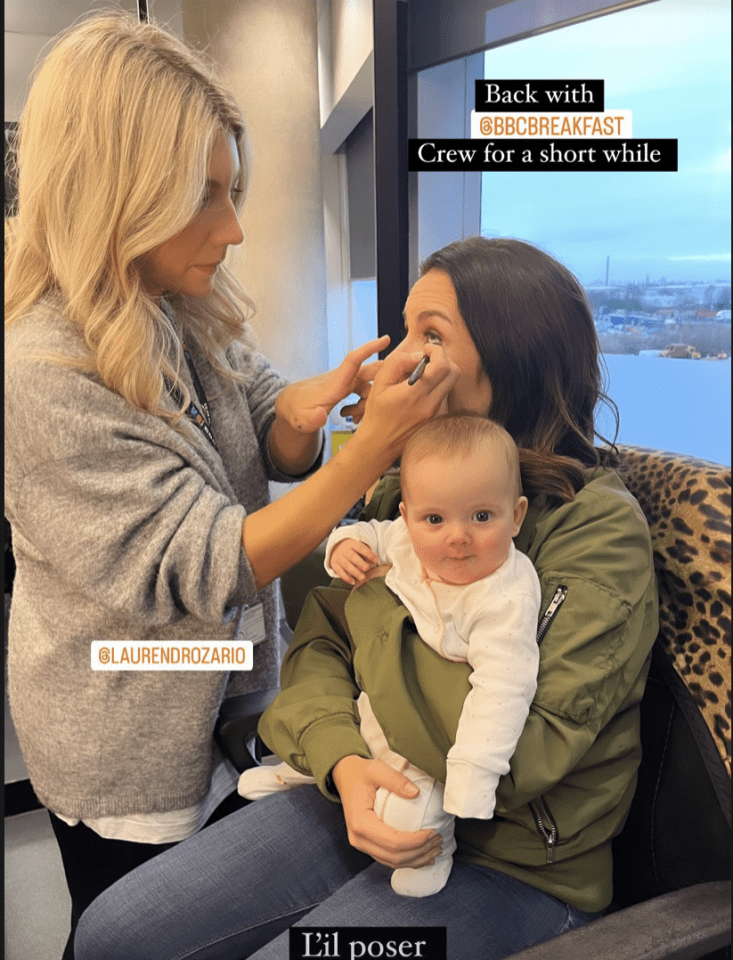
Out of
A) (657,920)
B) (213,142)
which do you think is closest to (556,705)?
(657,920)

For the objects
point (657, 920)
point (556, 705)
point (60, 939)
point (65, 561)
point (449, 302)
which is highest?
point (449, 302)

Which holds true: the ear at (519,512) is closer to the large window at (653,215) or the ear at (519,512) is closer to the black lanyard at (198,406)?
the large window at (653,215)

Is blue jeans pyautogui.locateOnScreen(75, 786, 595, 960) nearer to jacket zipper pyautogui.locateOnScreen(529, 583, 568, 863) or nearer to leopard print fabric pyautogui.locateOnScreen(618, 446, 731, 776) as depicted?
jacket zipper pyautogui.locateOnScreen(529, 583, 568, 863)

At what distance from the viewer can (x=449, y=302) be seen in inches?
40.9

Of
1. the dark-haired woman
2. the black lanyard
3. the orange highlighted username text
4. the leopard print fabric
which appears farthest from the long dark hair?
the orange highlighted username text

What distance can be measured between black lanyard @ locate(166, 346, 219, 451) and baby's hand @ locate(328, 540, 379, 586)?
20 cm

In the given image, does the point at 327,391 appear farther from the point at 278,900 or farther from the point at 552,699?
the point at 278,900

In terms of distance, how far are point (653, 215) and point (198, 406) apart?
0.59 meters

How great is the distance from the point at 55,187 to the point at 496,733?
78cm

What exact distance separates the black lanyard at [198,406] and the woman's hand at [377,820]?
Result: 0.42m

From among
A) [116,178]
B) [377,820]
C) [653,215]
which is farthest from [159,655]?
[653,215]

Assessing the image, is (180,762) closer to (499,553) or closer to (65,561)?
(65,561)

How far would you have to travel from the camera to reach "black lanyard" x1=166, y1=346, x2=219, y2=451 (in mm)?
1047

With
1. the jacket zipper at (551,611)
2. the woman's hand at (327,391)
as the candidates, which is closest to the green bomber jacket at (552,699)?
the jacket zipper at (551,611)
